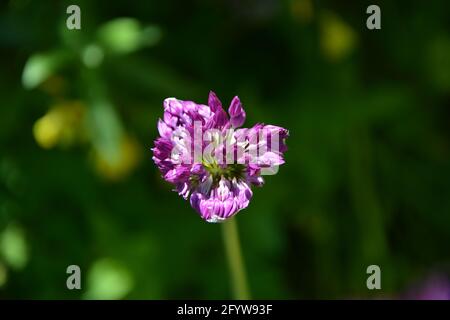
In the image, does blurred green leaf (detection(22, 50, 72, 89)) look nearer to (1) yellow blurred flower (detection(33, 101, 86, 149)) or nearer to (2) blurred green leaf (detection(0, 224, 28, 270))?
(1) yellow blurred flower (detection(33, 101, 86, 149))

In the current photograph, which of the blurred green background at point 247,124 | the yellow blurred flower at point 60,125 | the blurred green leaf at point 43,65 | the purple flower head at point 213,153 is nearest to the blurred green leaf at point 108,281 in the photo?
the blurred green background at point 247,124

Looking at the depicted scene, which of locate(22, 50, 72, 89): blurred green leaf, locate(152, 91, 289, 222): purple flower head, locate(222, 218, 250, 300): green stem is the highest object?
locate(22, 50, 72, 89): blurred green leaf

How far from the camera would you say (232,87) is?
6.03 feet

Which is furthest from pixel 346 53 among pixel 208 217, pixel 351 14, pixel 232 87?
pixel 208 217

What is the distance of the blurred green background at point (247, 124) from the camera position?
159 centimetres

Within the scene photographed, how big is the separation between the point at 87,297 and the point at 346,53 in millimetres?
872

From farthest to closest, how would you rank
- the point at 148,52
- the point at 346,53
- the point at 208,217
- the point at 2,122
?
the point at 346,53 → the point at 148,52 → the point at 2,122 → the point at 208,217

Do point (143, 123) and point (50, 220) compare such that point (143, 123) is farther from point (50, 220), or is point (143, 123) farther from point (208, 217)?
point (208, 217)

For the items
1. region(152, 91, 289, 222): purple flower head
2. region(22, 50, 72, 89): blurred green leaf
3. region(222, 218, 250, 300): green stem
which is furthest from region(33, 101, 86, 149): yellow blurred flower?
region(152, 91, 289, 222): purple flower head

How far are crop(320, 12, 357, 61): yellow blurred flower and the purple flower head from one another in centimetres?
104

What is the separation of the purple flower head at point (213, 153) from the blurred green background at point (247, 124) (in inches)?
25.3

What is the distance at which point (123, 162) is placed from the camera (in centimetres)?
168

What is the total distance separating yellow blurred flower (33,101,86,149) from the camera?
5.31 ft

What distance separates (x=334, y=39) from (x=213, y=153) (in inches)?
41.6
